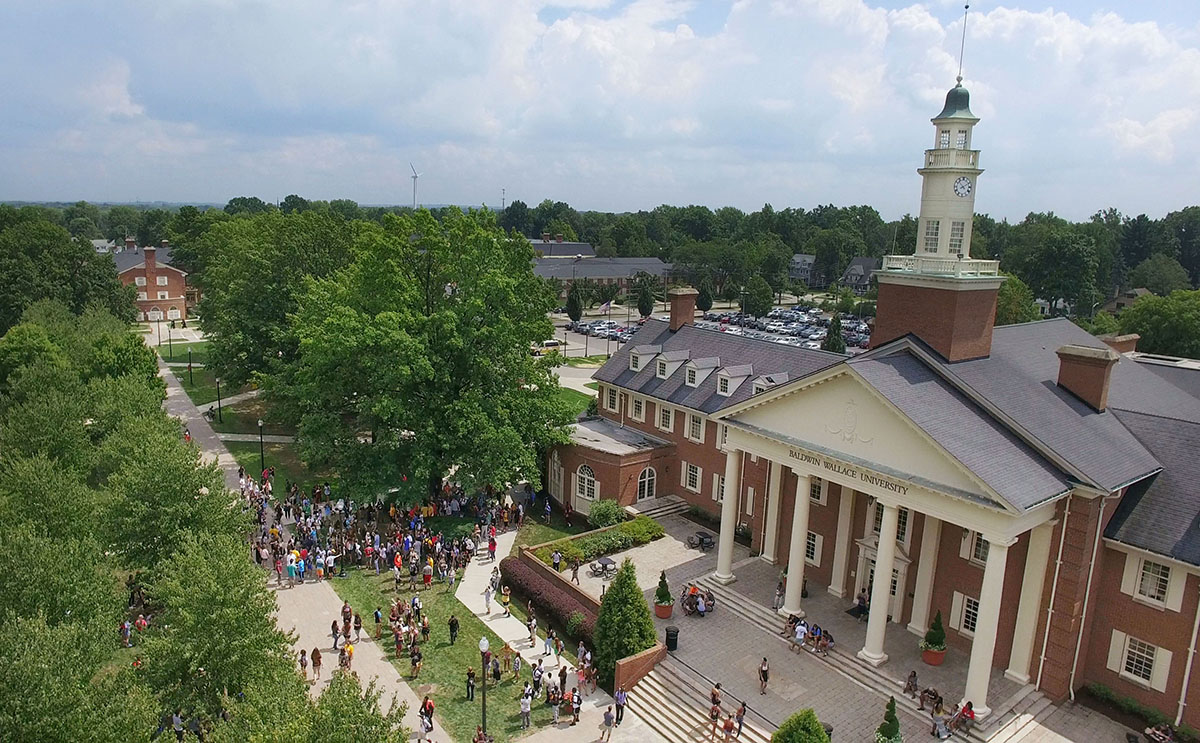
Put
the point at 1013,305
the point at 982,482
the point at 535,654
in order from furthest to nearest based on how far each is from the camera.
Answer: the point at 1013,305 → the point at 535,654 → the point at 982,482

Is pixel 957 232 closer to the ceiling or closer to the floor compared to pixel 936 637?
closer to the ceiling

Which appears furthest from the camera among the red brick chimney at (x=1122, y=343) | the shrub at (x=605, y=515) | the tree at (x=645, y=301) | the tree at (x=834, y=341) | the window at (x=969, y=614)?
the tree at (x=645, y=301)

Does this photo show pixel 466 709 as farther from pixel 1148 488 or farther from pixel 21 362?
pixel 21 362

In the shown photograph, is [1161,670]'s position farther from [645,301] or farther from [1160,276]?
[1160,276]

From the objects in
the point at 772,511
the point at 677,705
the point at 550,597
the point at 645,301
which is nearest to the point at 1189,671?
the point at 772,511

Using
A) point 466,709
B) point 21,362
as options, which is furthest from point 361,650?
point 21,362

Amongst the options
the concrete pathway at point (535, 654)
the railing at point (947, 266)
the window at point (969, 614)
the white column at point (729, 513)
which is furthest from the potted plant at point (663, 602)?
the railing at point (947, 266)

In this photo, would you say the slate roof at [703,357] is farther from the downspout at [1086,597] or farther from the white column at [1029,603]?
the downspout at [1086,597]

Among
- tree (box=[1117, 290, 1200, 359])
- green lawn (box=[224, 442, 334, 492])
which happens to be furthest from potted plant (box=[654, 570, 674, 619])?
tree (box=[1117, 290, 1200, 359])
